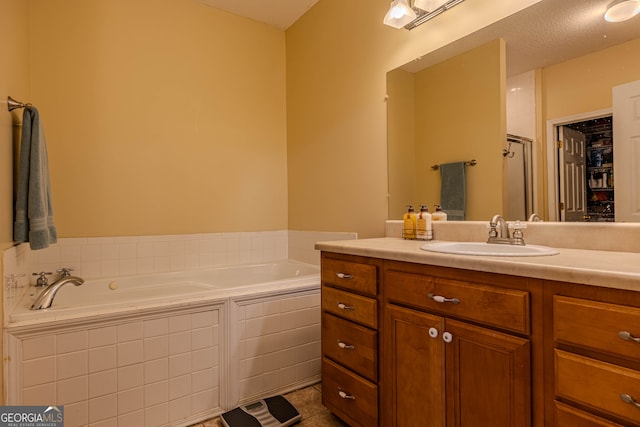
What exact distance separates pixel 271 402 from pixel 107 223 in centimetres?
166

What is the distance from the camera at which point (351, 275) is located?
60.4 inches

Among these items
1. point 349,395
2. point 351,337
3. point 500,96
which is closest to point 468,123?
point 500,96

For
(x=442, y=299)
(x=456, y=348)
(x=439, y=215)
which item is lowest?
(x=456, y=348)

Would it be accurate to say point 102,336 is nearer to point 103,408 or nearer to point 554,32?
point 103,408

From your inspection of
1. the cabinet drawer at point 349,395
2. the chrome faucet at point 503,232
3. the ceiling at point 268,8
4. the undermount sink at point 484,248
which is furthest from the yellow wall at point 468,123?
the ceiling at point 268,8

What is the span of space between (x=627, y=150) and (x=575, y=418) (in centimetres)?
96

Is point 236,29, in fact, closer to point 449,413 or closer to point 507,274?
point 507,274

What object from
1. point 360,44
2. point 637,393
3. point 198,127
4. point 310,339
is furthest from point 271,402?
point 360,44

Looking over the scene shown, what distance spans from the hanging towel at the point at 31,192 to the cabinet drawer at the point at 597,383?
2.24 meters

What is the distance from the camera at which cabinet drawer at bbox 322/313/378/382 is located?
1430mm

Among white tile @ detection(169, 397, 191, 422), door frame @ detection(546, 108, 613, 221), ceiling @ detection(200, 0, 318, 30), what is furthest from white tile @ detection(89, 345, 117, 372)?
ceiling @ detection(200, 0, 318, 30)

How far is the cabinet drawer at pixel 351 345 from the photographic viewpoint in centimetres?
143

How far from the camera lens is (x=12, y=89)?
175 centimetres

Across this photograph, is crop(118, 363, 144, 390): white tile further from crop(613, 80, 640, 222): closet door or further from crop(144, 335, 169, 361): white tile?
crop(613, 80, 640, 222): closet door
